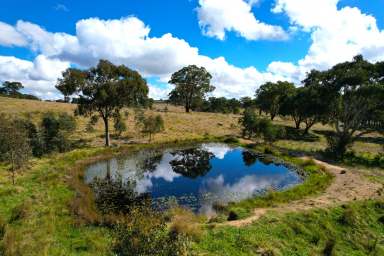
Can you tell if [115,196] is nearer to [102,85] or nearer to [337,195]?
[337,195]

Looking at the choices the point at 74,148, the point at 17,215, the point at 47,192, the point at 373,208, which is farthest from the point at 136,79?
the point at 373,208

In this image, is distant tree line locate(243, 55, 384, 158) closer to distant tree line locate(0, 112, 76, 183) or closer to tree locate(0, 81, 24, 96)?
distant tree line locate(0, 112, 76, 183)

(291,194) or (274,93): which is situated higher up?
(274,93)

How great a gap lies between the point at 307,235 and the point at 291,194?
26.8 ft

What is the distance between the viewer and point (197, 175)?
3475 cm

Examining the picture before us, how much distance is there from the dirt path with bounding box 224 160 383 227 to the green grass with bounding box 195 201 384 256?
3.33 ft

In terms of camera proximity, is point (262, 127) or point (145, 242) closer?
point (145, 242)

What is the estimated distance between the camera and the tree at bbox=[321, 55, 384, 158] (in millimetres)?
42062

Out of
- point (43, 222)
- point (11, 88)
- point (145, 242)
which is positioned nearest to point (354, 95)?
point (145, 242)

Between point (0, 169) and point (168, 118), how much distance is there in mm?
47783

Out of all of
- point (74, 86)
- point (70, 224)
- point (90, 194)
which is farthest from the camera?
point (74, 86)

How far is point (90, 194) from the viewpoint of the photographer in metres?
24.8

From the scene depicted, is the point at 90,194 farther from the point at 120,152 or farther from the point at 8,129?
the point at 120,152

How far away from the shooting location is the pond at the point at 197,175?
2661 centimetres
